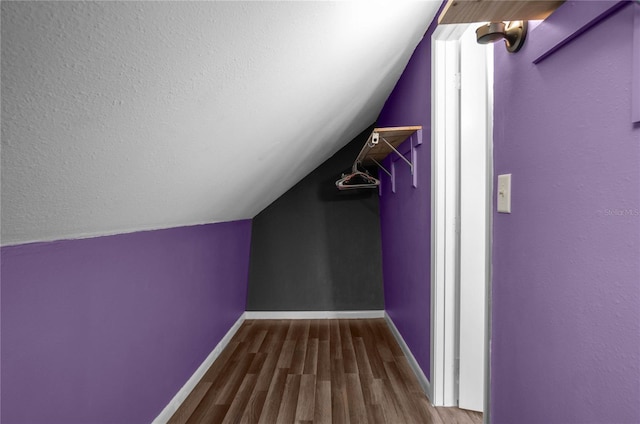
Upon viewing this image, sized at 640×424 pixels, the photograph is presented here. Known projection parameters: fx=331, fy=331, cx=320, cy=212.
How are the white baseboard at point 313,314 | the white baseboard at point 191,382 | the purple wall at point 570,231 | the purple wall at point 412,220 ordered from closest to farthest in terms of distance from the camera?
the purple wall at point 570,231 < the white baseboard at point 191,382 < the purple wall at point 412,220 < the white baseboard at point 313,314

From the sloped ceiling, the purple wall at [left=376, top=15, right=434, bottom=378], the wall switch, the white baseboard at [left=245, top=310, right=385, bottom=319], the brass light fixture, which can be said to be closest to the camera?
the sloped ceiling

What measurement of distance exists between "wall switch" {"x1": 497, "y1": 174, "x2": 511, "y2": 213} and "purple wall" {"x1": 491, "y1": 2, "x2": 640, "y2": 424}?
0.08 feet

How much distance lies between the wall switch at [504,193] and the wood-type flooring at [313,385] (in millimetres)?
1294

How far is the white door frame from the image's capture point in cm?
176

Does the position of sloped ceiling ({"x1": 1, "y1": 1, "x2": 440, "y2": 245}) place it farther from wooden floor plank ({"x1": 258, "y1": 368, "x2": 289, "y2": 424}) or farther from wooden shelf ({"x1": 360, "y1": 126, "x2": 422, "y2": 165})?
wooden floor plank ({"x1": 258, "y1": 368, "x2": 289, "y2": 424})

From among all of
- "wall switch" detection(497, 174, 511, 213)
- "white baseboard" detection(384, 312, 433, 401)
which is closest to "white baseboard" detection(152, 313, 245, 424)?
"white baseboard" detection(384, 312, 433, 401)

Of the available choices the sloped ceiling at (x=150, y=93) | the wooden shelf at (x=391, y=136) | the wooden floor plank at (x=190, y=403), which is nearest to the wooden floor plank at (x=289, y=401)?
the wooden floor plank at (x=190, y=403)

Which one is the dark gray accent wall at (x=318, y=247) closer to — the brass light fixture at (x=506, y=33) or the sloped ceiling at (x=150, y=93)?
the sloped ceiling at (x=150, y=93)

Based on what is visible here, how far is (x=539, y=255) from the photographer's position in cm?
96

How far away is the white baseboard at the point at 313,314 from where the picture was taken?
11.6 ft

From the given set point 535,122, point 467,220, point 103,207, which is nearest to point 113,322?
point 103,207

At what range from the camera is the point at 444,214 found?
1796 mm

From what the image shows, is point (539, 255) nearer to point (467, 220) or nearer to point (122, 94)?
point (467, 220)

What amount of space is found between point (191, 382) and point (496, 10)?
7.72 feet
